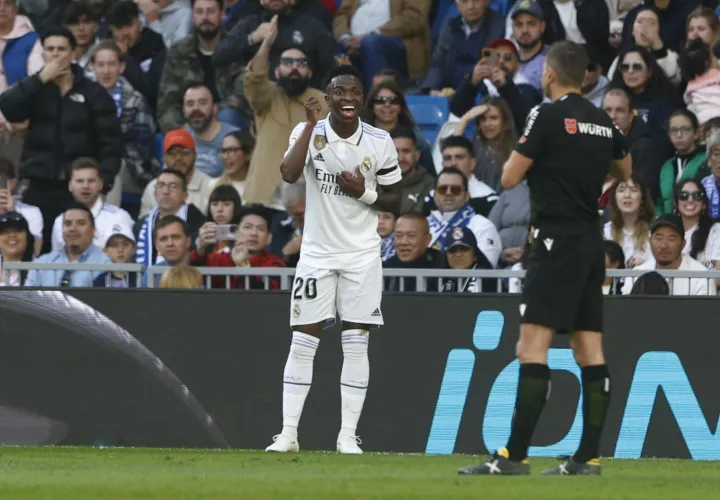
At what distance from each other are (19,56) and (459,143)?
18.2 ft

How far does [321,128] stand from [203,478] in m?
3.13

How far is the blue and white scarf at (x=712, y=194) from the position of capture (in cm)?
1406

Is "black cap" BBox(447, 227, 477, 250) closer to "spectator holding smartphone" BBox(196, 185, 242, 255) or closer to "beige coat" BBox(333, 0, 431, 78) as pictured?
"spectator holding smartphone" BBox(196, 185, 242, 255)

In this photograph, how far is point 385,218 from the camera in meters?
14.3

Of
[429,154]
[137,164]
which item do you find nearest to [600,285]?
[429,154]

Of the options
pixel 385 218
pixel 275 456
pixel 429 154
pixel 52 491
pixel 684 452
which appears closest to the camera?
pixel 52 491

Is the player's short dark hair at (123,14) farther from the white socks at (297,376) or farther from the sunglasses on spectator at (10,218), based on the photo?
the white socks at (297,376)

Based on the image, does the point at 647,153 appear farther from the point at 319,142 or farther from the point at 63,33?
the point at 63,33

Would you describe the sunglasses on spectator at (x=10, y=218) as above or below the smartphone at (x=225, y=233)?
above

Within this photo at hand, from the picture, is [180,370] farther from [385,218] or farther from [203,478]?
[203,478]

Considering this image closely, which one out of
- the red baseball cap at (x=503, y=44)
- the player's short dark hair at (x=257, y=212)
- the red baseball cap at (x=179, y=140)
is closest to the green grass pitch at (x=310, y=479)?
the player's short dark hair at (x=257, y=212)

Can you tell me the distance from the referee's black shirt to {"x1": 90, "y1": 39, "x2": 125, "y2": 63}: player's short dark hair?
966 cm

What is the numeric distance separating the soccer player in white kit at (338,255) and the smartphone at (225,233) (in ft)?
11.2

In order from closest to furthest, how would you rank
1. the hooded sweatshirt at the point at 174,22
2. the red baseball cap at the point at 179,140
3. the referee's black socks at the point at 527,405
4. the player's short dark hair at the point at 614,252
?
1. the referee's black socks at the point at 527,405
2. the player's short dark hair at the point at 614,252
3. the red baseball cap at the point at 179,140
4. the hooded sweatshirt at the point at 174,22
